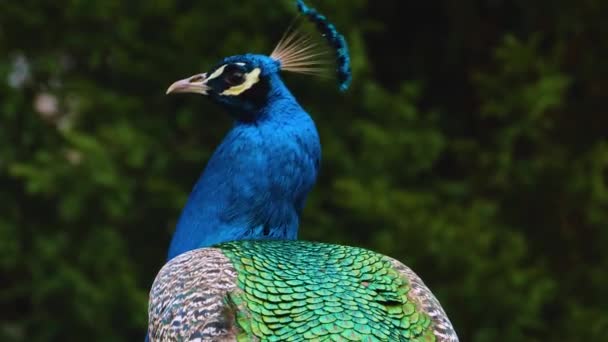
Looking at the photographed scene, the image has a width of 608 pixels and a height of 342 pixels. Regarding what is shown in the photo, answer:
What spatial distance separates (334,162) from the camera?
519cm

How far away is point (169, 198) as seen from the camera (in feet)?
16.9

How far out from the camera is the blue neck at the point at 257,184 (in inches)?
115

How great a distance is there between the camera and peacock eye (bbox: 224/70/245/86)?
3064 mm

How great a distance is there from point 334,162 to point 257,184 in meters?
2.28

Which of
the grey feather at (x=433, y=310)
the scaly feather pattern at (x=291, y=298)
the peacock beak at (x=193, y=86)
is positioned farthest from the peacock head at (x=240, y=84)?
the grey feather at (x=433, y=310)

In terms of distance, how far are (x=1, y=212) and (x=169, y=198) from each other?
2.49ft

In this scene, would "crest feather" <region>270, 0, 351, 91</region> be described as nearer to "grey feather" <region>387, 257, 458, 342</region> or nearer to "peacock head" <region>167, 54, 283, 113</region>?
"peacock head" <region>167, 54, 283, 113</region>

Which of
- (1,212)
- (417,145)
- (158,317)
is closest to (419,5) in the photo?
(417,145)

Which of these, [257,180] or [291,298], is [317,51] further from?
[291,298]

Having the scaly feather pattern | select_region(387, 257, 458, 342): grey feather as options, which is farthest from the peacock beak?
select_region(387, 257, 458, 342): grey feather

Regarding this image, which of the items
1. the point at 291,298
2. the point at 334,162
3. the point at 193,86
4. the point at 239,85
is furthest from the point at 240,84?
the point at 334,162

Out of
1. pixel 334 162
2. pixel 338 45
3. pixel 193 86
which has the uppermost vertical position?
pixel 338 45

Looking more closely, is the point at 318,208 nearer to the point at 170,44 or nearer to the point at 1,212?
the point at 170,44

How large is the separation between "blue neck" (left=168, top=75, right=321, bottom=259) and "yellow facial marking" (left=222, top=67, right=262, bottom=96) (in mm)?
95
